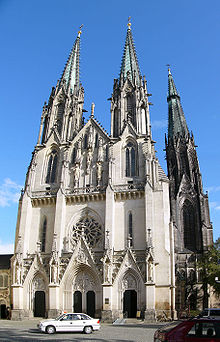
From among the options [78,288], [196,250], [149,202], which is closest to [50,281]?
[78,288]

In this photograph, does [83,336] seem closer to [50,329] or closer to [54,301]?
[50,329]

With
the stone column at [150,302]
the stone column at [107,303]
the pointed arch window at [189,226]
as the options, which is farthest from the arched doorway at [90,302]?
the pointed arch window at [189,226]

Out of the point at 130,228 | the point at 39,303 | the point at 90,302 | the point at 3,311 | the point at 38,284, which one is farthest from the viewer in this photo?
the point at 3,311

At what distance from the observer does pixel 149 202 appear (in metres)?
29.3

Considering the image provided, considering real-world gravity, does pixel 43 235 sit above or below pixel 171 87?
below

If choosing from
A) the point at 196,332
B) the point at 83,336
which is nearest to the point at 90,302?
the point at 83,336

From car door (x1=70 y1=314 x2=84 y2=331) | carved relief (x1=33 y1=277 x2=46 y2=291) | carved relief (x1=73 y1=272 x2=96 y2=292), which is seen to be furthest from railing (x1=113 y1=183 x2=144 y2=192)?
car door (x1=70 y1=314 x2=84 y2=331)

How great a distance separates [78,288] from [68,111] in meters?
20.5

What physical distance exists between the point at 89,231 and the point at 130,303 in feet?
25.1

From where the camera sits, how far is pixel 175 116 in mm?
63656

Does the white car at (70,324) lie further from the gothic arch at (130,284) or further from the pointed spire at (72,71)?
the pointed spire at (72,71)

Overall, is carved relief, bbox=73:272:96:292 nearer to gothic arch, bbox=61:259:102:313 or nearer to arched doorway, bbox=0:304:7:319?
gothic arch, bbox=61:259:102:313

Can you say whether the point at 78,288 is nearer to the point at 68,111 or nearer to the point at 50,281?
the point at 50,281

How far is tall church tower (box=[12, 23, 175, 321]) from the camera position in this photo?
27094mm
